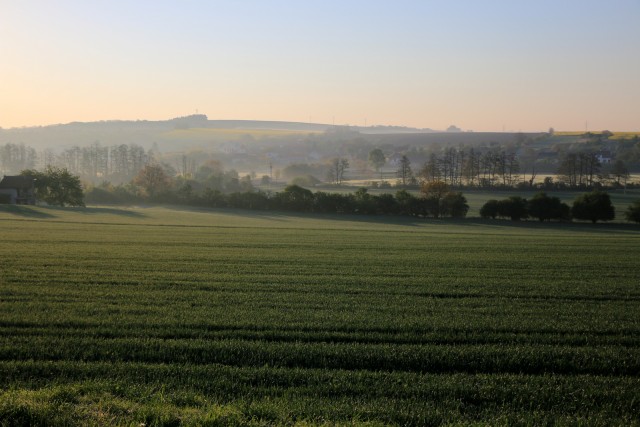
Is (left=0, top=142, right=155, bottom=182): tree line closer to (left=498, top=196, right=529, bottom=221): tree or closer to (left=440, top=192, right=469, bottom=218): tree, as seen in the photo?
(left=440, top=192, right=469, bottom=218): tree

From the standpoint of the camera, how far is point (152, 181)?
98.4 metres

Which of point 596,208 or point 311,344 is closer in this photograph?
point 311,344

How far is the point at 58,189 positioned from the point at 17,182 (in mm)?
5600

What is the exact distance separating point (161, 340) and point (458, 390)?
606cm

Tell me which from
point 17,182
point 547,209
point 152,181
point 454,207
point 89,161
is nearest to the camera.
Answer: point 547,209

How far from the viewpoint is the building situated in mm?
77300

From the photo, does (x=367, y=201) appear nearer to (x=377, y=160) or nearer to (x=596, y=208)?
(x=596, y=208)

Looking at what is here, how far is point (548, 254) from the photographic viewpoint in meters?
31.7

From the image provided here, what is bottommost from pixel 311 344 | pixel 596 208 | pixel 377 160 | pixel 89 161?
pixel 311 344

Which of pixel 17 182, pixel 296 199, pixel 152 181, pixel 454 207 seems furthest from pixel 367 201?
pixel 17 182

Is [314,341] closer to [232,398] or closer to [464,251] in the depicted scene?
[232,398]

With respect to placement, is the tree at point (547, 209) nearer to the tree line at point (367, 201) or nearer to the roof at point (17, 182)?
the tree line at point (367, 201)

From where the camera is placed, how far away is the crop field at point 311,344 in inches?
305

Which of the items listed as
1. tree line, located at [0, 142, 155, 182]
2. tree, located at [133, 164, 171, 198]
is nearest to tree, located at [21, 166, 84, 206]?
tree, located at [133, 164, 171, 198]
